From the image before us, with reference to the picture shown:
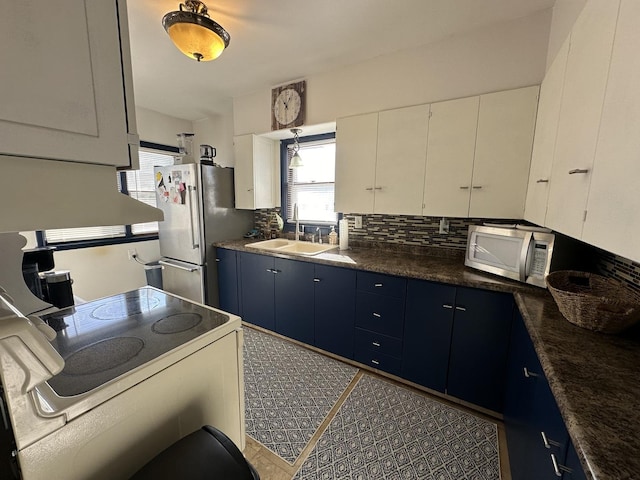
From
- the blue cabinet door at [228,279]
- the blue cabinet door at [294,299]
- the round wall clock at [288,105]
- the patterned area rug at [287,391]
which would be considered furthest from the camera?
the blue cabinet door at [228,279]

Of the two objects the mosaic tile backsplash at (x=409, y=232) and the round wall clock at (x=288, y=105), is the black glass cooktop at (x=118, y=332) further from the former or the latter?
the round wall clock at (x=288, y=105)

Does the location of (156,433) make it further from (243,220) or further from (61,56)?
(243,220)

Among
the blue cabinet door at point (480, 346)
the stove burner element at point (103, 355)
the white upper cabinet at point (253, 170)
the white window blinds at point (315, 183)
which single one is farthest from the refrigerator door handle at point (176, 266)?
the blue cabinet door at point (480, 346)

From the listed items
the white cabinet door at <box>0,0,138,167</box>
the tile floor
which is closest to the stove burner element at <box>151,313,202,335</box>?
the white cabinet door at <box>0,0,138,167</box>

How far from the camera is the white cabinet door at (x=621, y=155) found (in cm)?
71

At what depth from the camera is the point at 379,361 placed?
214cm

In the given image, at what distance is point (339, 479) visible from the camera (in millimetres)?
1372

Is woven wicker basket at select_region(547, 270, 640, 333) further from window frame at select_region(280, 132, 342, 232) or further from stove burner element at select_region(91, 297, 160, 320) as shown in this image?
window frame at select_region(280, 132, 342, 232)

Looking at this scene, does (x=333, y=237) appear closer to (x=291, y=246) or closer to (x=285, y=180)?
(x=291, y=246)

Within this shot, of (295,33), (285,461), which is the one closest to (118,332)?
(285,461)

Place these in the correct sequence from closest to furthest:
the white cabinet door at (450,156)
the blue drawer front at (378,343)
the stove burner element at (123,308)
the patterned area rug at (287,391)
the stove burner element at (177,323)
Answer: the stove burner element at (177,323), the stove burner element at (123,308), the patterned area rug at (287,391), the white cabinet door at (450,156), the blue drawer front at (378,343)

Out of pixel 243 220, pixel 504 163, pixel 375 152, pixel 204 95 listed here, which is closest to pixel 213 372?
pixel 375 152

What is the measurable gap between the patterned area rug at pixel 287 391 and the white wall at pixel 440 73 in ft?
7.20

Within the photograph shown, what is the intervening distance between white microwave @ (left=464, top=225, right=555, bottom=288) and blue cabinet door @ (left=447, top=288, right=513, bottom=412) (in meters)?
0.17
